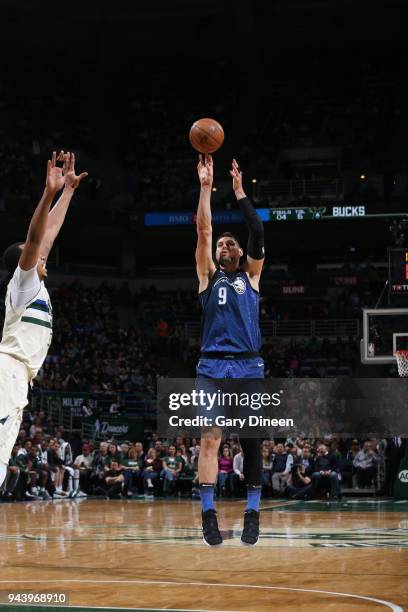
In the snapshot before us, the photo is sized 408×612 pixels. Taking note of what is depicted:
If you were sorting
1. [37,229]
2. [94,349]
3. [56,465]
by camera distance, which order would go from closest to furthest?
[37,229] < [56,465] < [94,349]

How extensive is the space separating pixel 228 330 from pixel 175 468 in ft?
50.2

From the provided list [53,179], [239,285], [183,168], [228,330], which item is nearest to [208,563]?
[228,330]

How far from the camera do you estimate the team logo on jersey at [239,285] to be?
26.2 feet

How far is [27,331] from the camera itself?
6.67 meters

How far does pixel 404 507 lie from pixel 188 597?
12111 mm

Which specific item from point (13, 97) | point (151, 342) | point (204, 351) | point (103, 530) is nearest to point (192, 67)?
point (13, 97)

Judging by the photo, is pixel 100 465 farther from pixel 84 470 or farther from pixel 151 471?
pixel 151 471

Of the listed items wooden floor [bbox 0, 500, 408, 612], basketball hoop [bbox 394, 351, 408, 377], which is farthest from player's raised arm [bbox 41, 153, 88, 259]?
basketball hoop [bbox 394, 351, 408, 377]

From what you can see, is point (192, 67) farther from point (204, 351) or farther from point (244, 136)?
point (204, 351)

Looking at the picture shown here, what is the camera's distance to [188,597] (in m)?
6.55

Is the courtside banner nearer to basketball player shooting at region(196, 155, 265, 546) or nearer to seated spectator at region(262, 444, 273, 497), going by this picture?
seated spectator at region(262, 444, 273, 497)

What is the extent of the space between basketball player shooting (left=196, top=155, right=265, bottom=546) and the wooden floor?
0.70 m

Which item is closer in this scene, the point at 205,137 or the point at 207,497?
the point at 207,497

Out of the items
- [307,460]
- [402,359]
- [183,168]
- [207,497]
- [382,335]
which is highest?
[183,168]
